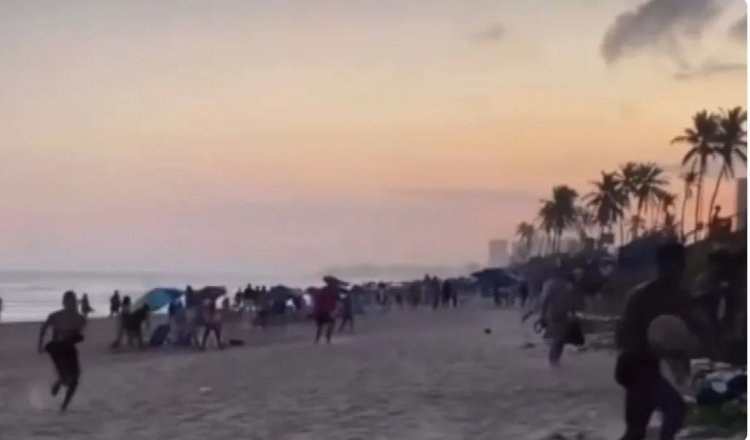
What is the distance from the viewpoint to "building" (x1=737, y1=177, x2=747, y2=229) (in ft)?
8.66

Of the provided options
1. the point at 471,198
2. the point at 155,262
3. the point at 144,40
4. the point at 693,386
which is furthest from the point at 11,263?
the point at 693,386

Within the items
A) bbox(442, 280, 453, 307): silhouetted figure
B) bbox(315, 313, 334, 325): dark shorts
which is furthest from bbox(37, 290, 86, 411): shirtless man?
bbox(442, 280, 453, 307): silhouetted figure

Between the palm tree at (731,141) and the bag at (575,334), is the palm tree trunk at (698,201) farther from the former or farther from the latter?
the bag at (575,334)

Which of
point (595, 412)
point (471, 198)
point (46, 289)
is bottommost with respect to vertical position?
point (595, 412)

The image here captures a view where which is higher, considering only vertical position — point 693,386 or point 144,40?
point 144,40

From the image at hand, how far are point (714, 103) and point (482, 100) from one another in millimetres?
431

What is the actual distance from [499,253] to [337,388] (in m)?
0.40

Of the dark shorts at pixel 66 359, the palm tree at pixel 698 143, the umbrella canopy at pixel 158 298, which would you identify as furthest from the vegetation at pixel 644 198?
the dark shorts at pixel 66 359

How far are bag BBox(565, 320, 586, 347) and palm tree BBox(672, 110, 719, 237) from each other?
289mm

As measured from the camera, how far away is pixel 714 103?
104 inches

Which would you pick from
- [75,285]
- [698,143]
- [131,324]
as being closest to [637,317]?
[698,143]

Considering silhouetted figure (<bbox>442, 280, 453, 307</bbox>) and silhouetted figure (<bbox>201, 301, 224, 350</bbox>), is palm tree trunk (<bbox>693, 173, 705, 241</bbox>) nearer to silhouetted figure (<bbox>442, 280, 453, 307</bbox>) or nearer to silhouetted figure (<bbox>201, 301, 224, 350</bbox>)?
silhouetted figure (<bbox>442, 280, 453, 307</bbox>)

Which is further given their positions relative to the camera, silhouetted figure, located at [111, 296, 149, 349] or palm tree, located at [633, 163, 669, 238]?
palm tree, located at [633, 163, 669, 238]

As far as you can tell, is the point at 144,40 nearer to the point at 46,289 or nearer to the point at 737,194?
the point at 46,289
